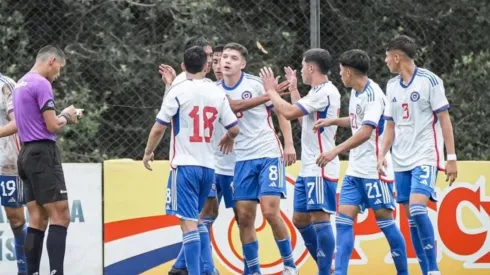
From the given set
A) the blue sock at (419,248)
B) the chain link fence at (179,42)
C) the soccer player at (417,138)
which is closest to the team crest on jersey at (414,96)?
the soccer player at (417,138)

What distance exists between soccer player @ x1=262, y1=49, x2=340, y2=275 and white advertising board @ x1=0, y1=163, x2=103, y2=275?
7.33 feet

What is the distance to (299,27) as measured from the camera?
48.2ft

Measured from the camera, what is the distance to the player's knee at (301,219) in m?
11.5

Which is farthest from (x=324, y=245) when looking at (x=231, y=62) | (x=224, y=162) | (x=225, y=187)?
(x=231, y=62)

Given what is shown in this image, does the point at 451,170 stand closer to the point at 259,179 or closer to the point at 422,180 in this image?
the point at 422,180

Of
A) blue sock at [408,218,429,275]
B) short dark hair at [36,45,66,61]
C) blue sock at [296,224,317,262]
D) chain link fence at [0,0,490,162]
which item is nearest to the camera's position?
short dark hair at [36,45,66,61]

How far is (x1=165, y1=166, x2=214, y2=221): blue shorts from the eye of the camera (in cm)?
1046

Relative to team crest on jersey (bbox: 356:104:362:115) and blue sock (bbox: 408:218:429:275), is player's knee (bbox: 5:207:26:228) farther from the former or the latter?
blue sock (bbox: 408:218:429:275)

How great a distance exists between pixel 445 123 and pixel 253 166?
5.93 ft

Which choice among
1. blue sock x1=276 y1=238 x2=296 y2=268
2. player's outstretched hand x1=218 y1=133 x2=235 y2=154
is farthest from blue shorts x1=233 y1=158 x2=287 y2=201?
blue sock x1=276 y1=238 x2=296 y2=268

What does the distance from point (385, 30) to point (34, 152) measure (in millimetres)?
6589

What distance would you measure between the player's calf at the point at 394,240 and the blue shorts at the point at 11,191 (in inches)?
132

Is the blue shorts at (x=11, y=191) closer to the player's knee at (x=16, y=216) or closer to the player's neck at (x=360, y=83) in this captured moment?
the player's knee at (x=16, y=216)

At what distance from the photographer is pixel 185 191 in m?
10.5
